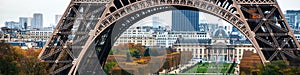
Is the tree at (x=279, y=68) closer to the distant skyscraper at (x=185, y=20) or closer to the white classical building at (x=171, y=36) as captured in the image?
the white classical building at (x=171, y=36)

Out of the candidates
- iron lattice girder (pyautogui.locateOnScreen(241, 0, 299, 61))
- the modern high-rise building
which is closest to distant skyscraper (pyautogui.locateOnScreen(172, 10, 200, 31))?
the modern high-rise building

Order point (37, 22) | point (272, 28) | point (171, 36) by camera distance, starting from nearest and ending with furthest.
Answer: point (272, 28) < point (171, 36) < point (37, 22)

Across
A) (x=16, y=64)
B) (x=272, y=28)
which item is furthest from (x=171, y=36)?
(x=16, y=64)

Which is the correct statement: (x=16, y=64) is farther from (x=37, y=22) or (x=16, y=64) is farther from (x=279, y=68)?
(x=37, y=22)

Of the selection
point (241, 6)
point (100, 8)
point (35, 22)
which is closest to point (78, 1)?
point (100, 8)

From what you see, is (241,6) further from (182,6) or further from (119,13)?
(119,13)

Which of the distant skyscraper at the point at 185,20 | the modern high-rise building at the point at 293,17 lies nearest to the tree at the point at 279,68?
the distant skyscraper at the point at 185,20
